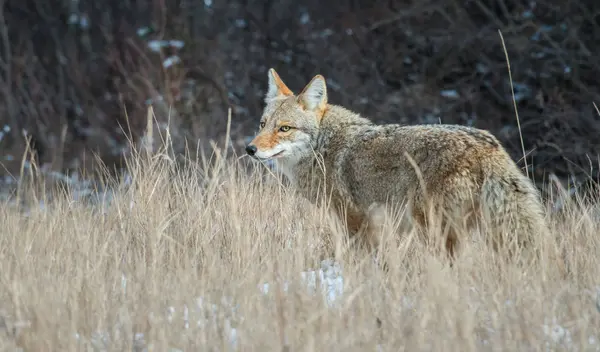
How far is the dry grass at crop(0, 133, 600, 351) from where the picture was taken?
3.07 meters

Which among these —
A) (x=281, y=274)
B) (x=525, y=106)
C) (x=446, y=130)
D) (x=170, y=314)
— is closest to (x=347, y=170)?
(x=446, y=130)

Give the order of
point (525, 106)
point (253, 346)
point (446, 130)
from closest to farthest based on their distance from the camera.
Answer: point (253, 346) < point (446, 130) < point (525, 106)

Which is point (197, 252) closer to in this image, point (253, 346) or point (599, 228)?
point (253, 346)

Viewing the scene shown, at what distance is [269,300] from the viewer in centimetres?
356

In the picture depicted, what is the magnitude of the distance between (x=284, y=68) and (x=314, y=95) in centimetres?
578

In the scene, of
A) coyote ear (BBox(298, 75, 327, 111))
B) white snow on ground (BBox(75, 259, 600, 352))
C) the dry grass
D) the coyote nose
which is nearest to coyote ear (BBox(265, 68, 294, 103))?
coyote ear (BBox(298, 75, 327, 111))

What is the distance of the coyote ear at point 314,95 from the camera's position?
5.71 m

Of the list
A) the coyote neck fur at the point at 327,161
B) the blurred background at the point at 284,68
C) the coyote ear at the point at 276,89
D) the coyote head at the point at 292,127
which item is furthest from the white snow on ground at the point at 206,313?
the coyote ear at the point at 276,89

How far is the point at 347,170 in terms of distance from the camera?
209 inches

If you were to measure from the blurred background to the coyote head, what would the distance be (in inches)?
34.6

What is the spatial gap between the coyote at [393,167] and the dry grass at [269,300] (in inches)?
11.0

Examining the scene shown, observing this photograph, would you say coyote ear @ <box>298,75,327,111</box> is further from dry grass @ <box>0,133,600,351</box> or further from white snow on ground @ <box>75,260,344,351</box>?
white snow on ground @ <box>75,260,344,351</box>

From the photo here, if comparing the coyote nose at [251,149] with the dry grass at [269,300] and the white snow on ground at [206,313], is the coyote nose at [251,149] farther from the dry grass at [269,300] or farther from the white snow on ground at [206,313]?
the white snow on ground at [206,313]

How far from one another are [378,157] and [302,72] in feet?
20.8
